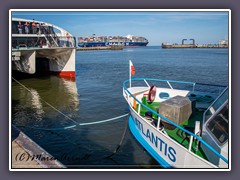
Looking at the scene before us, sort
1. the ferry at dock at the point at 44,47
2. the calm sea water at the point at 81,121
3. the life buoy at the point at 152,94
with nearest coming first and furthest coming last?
the calm sea water at the point at 81,121, the life buoy at the point at 152,94, the ferry at dock at the point at 44,47

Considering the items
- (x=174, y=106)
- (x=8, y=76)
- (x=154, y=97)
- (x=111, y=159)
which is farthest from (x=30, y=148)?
(x=154, y=97)

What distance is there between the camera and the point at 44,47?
939 inches

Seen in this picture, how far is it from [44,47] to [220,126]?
21.5 m

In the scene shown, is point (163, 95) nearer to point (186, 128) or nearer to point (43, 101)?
point (186, 128)

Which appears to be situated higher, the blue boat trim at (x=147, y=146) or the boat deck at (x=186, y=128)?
the boat deck at (x=186, y=128)

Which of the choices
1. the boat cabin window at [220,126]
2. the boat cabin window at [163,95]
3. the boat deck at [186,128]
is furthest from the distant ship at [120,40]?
the boat cabin window at [220,126]

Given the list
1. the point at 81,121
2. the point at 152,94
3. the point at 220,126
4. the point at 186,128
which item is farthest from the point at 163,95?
the point at 220,126

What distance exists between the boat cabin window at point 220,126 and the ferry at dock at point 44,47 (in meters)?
20.0

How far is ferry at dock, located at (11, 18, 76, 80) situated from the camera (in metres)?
23.3

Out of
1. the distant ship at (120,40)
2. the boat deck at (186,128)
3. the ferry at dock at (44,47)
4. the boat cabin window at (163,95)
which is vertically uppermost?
the distant ship at (120,40)

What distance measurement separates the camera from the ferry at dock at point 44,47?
2333cm

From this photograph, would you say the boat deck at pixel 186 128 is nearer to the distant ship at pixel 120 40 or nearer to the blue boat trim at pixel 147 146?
the blue boat trim at pixel 147 146

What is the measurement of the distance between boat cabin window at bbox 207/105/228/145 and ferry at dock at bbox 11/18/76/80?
20011 mm

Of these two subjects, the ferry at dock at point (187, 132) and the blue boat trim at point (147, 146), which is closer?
the ferry at dock at point (187, 132)
